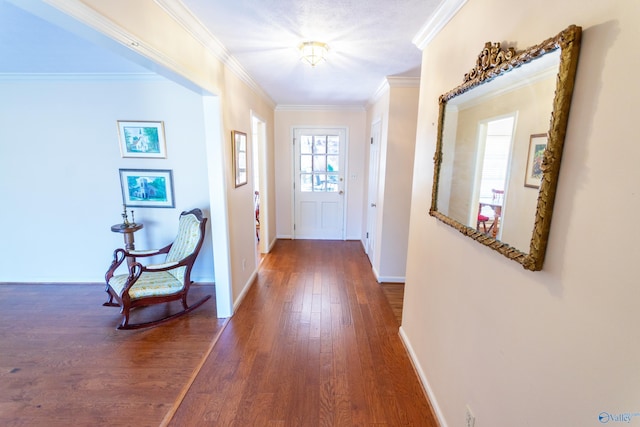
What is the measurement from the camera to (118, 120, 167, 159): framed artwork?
303 cm

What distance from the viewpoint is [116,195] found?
317cm

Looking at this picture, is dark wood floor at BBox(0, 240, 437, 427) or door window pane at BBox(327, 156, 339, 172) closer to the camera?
dark wood floor at BBox(0, 240, 437, 427)

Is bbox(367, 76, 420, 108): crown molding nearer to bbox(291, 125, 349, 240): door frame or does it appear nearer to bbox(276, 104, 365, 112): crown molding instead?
bbox(276, 104, 365, 112): crown molding

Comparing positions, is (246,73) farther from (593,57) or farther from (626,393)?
(626,393)

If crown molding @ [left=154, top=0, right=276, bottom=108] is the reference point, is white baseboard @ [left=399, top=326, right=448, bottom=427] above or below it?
below

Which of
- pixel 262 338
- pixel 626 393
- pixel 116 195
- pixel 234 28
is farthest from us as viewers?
pixel 116 195

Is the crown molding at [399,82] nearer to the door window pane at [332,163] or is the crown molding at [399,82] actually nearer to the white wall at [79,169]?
the door window pane at [332,163]

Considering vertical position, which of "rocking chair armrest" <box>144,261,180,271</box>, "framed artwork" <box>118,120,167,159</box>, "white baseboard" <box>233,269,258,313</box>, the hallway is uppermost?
"framed artwork" <box>118,120,167,159</box>

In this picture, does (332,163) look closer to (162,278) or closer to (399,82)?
(399,82)

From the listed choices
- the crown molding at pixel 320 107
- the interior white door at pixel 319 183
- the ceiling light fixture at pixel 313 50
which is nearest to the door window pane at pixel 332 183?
the interior white door at pixel 319 183

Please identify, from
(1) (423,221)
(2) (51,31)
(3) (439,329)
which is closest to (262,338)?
(3) (439,329)

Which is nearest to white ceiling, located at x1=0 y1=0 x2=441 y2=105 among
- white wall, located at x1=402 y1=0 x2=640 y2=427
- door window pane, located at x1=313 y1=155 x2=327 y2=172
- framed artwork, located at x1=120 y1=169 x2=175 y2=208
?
white wall, located at x1=402 y1=0 x2=640 y2=427

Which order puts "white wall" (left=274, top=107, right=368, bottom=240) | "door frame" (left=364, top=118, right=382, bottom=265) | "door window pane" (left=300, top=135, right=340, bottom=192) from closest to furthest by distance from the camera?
"door frame" (left=364, top=118, right=382, bottom=265)
"white wall" (left=274, top=107, right=368, bottom=240)
"door window pane" (left=300, top=135, right=340, bottom=192)

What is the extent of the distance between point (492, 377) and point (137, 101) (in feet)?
12.4
